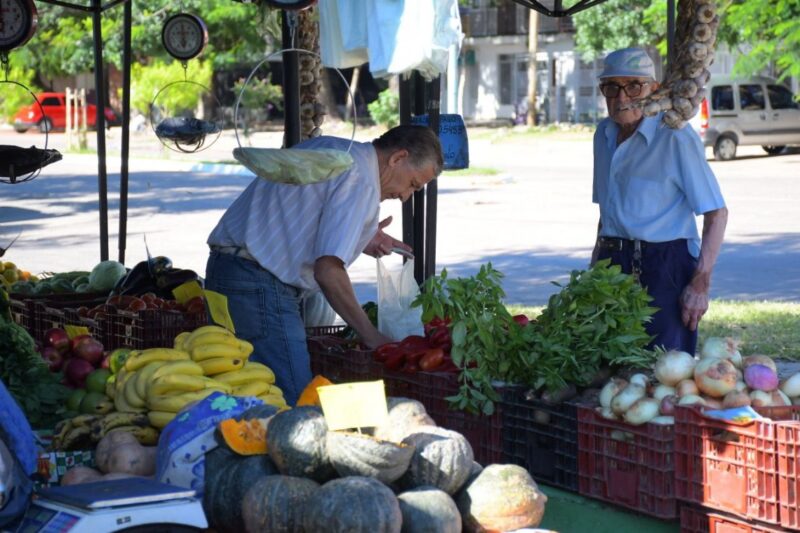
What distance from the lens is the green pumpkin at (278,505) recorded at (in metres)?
3.00

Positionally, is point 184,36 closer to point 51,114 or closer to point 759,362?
point 759,362

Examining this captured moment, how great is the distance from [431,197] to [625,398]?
9.99 feet

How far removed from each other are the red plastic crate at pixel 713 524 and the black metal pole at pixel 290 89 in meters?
3.03

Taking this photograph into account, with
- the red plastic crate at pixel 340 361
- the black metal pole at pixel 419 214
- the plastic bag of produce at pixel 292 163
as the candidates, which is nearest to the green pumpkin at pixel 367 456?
the plastic bag of produce at pixel 292 163

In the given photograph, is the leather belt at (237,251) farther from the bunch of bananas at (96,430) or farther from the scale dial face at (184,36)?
the scale dial face at (184,36)

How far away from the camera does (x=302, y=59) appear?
6.70 meters

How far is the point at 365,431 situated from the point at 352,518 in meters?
0.46

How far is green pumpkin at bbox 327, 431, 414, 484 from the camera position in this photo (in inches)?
120

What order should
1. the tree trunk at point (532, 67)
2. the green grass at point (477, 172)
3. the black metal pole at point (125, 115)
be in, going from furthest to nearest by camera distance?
the tree trunk at point (532, 67) → the green grass at point (477, 172) → the black metal pole at point (125, 115)

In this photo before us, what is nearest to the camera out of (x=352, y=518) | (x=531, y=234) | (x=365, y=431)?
(x=352, y=518)

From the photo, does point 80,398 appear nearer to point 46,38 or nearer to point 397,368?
point 397,368

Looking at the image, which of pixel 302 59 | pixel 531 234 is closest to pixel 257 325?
pixel 302 59

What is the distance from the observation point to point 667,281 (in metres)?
4.92

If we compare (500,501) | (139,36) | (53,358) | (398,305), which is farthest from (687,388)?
(139,36)
